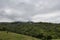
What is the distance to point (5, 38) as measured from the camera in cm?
6106

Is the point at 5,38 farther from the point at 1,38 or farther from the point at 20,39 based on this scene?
the point at 20,39

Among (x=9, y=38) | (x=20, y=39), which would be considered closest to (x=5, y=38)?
(x=9, y=38)

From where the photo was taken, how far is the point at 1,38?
60.2 metres

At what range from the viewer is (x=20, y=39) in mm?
60594

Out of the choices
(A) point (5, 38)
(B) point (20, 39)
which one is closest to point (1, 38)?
(A) point (5, 38)

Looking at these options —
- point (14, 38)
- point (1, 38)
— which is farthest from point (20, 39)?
point (1, 38)

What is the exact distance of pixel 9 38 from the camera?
60.8m

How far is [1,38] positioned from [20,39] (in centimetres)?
738

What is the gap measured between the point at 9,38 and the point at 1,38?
308 centimetres

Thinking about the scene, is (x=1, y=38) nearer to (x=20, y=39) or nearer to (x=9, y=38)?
(x=9, y=38)

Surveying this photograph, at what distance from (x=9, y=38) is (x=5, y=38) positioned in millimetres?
1636

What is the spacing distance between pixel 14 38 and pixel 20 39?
2415mm

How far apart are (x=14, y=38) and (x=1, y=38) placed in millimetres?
5026
